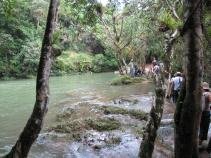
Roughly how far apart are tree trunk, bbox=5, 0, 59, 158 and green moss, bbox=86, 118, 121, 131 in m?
5.36

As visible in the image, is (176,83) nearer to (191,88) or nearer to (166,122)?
(166,122)

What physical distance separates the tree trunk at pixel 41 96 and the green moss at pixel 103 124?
536 cm

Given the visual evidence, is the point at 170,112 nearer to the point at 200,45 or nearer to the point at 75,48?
the point at 200,45

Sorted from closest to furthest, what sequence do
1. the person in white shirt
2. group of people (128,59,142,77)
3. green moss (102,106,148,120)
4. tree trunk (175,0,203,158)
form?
tree trunk (175,0,203,158) < green moss (102,106,148,120) < the person in white shirt < group of people (128,59,142,77)

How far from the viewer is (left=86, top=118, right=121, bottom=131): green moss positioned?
Answer: 12.6 m

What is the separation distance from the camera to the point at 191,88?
7.14 meters

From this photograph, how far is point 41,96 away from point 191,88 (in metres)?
2.72

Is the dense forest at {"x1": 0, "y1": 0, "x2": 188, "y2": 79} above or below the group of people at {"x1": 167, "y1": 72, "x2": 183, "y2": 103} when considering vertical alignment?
above

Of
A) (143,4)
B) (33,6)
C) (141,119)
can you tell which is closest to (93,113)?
(141,119)

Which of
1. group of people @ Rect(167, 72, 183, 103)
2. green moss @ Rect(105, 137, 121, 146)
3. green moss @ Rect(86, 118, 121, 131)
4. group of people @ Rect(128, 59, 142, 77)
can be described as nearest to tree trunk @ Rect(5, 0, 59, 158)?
green moss @ Rect(105, 137, 121, 146)

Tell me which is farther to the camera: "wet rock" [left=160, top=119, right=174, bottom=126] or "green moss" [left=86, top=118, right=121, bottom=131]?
"wet rock" [left=160, top=119, right=174, bottom=126]

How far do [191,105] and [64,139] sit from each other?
5281mm

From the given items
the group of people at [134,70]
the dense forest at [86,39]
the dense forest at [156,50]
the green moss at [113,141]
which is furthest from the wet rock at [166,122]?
the group of people at [134,70]

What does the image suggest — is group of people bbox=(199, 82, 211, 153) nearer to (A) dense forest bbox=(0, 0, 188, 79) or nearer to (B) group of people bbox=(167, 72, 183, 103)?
(B) group of people bbox=(167, 72, 183, 103)
